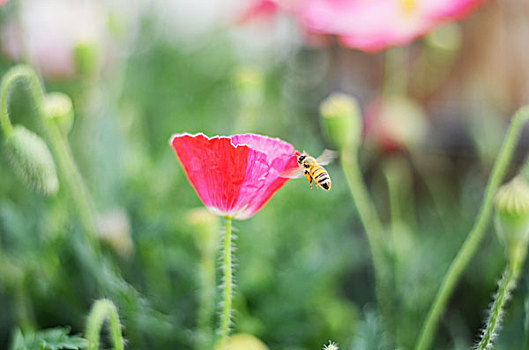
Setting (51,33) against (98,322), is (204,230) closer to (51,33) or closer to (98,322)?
(98,322)

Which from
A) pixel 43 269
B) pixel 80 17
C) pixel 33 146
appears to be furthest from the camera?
pixel 80 17

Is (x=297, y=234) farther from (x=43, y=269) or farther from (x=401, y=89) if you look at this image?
(x=401, y=89)

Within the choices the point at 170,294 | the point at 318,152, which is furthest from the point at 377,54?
the point at 170,294

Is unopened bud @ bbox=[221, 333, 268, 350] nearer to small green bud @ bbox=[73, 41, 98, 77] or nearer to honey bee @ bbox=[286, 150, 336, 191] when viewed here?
honey bee @ bbox=[286, 150, 336, 191]

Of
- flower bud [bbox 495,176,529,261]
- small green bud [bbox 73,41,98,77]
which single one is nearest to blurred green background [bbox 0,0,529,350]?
small green bud [bbox 73,41,98,77]

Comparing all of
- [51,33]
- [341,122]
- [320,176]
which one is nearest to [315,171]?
[320,176]

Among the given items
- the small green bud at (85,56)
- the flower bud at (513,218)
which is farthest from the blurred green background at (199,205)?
the flower bud at (513,218)
